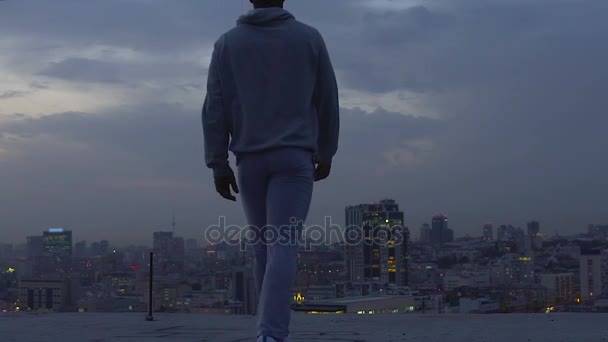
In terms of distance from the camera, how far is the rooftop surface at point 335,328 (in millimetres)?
3857

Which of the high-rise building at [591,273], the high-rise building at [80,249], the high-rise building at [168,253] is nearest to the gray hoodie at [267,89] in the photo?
the high-rise building at [591,273]

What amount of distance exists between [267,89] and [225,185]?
0.37 meters

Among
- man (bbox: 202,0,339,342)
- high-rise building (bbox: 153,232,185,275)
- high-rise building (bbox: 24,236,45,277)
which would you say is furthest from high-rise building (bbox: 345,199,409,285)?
man (bbox: 202,0,339,342)

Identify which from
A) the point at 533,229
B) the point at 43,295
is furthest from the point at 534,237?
the point at 43,295

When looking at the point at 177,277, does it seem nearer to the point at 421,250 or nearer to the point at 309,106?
the point at 309,106

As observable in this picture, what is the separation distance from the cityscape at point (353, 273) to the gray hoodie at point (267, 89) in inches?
25.2

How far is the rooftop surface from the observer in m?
3.86

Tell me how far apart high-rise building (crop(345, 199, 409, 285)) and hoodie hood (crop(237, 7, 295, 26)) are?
60.0 feet

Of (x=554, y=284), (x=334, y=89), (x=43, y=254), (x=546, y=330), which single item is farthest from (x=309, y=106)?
(x=43, y=254)

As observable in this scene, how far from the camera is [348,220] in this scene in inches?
962

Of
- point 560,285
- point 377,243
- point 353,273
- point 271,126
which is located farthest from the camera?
point 377,243

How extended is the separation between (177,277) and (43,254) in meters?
6.54

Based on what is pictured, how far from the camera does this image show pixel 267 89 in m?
2.52

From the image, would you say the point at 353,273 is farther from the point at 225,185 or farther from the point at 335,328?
the point at 225,185
